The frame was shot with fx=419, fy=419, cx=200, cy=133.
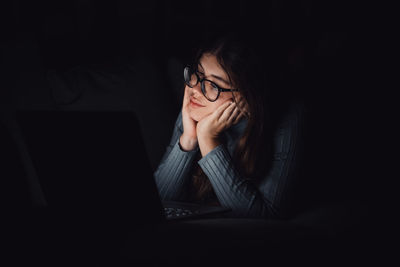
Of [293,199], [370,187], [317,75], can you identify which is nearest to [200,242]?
[293,199]

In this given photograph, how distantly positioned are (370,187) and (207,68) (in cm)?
71

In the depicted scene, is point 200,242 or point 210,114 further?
point 210,114

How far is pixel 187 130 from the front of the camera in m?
1.39

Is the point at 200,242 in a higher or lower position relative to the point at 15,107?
lower

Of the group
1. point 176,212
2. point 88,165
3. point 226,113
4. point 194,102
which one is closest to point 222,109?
point 226,113

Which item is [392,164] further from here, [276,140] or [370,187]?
[276,140]

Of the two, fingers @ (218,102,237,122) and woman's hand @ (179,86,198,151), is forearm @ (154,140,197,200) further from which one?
fingers @ (218,102,237,122)

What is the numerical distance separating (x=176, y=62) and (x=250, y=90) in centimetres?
43

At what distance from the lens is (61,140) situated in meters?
0.80

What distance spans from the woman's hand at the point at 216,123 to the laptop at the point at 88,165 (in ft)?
1.51

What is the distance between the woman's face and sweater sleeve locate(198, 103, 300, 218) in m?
0.16

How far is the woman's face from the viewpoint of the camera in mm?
1320

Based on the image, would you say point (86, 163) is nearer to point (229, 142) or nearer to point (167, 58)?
point (229, 142)

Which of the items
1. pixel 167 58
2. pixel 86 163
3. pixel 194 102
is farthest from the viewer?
pixel 167 58
